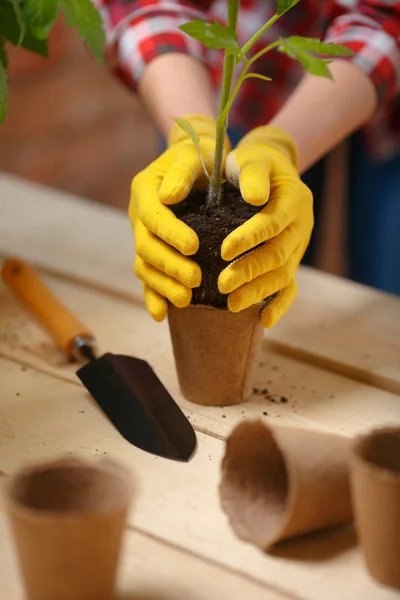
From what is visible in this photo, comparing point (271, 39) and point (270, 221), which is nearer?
point (270, 221)

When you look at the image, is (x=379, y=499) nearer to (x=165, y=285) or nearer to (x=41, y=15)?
(x=165, y=285)

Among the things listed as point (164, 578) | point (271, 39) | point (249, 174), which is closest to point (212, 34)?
point (249, 174)

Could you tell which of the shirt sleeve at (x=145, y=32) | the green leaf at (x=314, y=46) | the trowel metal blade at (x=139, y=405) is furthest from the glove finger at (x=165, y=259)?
the shirt sleeve at (x=145, y=32)

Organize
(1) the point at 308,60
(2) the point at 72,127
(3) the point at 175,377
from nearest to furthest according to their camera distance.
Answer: (1) the point at 308,60
(3) the point at 175,377
(2) the point at 72,127

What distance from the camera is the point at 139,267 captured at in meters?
0.92

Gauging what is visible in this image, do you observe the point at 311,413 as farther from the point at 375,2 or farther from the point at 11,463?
the point at 375,2

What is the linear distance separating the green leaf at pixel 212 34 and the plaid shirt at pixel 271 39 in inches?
16.2

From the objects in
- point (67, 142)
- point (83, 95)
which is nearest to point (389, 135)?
point (67, 142)

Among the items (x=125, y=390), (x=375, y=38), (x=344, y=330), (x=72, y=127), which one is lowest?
(x=72, y=127)

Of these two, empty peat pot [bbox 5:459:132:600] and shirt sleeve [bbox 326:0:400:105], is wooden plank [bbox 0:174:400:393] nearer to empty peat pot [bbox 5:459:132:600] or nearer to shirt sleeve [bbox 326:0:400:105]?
shirt sleeve [bbox 326:0:400:105]

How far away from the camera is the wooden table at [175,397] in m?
0.69

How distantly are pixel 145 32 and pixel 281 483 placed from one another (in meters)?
0.71

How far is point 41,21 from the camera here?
0.94m

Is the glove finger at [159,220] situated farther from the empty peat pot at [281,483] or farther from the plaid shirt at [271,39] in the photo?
the plaid shirt at [271,39]
